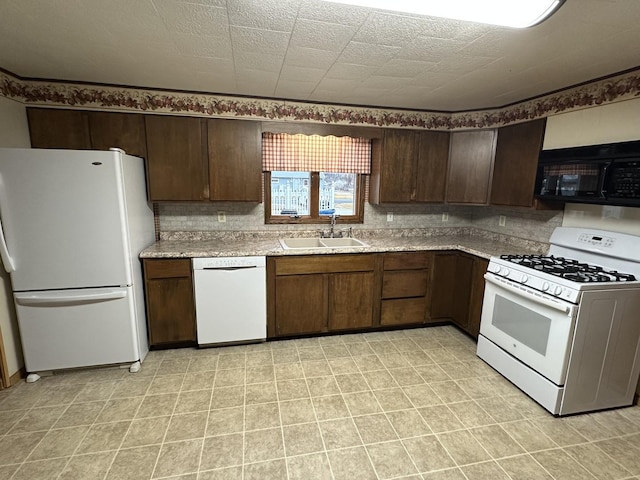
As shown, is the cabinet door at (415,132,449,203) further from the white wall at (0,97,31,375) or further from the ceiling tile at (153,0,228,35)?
the white wall at (0,97,31,375)

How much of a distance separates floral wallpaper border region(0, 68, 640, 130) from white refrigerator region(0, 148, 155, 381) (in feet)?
2.21

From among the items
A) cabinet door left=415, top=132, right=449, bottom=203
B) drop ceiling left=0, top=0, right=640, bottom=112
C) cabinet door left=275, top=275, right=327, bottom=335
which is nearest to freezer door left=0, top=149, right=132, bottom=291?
drop ceiling left=0, top=0, right=640, bottom=112

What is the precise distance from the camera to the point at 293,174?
3469 mm

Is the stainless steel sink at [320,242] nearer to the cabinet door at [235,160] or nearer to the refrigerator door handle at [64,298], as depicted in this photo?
the cabinet door at [235,160]

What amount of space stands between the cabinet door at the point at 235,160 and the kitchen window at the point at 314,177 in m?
0.20

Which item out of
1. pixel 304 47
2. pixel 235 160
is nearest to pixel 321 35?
pixel 304 47

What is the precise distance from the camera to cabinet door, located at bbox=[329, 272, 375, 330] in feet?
10.2

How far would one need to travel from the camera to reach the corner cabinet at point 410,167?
11.1 feet

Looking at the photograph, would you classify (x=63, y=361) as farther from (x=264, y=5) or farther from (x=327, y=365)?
(x=264, y=5)

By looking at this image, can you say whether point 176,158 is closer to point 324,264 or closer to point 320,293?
point 324,264

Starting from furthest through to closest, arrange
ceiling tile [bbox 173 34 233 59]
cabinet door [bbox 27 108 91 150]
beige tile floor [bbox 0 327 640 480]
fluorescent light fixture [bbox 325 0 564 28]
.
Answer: cabinet door [bbox 27 108 91 150], ceiling tile [bbox 173 34 233 59], beige tile floor [bbox 0 327 640 480], fluorescent light fixture [bbox 325 0 564 28]

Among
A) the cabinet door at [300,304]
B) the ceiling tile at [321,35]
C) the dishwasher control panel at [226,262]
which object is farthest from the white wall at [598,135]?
the dishwasher control panel at [226,262]

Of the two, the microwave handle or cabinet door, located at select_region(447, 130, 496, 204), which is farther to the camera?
cabinet door, located at select_region(447, 130, 496, 204)

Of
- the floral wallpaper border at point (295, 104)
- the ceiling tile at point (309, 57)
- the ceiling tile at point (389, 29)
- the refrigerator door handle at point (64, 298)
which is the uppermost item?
the ceiling tile at point (309, 57)
